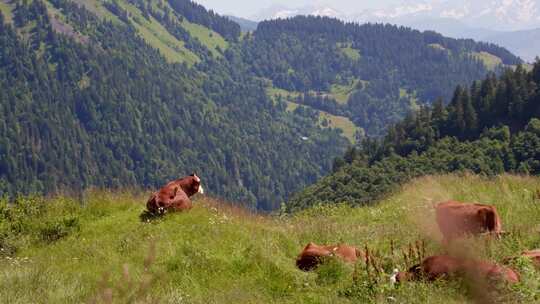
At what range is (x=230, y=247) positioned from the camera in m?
9.89

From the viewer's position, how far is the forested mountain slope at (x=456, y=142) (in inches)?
3332

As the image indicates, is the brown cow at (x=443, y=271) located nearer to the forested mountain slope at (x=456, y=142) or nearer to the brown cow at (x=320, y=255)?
the brown cow at (x=320, y=255)

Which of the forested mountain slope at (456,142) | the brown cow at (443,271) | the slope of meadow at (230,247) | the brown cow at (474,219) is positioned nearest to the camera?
the brown cow at (443,271)

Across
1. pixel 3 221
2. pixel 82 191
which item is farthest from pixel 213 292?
pixel 82 191

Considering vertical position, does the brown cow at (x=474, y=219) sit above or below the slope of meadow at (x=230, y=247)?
above

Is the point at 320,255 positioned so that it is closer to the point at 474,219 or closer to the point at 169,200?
the point at 474,219

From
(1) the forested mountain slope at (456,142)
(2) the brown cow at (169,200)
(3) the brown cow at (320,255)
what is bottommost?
(1) the forested mountain slope at (456,142)

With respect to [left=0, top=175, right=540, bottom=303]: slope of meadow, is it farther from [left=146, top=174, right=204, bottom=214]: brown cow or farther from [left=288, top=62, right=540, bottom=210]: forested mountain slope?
[left=288, top=62, right=540, bottom=210]: forested mountain slope

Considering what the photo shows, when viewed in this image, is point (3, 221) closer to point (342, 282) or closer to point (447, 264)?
point (342, 282)

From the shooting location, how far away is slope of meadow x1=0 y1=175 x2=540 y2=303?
7.50 meters

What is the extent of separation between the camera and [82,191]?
1384 cm

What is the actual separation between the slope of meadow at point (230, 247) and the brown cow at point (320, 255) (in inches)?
9.8

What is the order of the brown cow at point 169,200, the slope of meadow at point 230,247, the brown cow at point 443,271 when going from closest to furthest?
the brown cow at point 443,271
the slope of meadow at point 230,247
the brown cow at point 169,200

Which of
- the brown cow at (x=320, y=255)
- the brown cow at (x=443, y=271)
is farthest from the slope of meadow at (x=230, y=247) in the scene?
the brown cow at (x=320, y=255)
